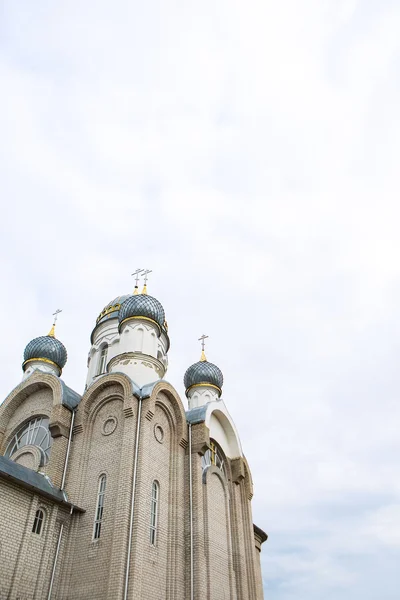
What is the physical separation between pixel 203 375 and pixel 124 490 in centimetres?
918

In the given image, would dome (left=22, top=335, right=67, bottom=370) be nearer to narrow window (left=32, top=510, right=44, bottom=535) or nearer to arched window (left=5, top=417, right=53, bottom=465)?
arched window (left=5, top=417, right=53, bottom=465)

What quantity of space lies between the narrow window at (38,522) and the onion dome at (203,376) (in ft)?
32.4

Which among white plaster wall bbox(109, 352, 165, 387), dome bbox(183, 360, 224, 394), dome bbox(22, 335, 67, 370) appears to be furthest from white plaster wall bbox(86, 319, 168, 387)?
dome bbox(183, 360, 224, 394)

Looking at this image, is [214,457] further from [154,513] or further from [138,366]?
[154,513]

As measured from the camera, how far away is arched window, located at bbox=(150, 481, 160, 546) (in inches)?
466

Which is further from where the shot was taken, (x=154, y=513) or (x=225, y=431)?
(x=225, y=431)

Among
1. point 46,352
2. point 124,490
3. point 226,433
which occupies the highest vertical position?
point 46,352

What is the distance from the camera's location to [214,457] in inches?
629

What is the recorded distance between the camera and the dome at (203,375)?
66.8ft

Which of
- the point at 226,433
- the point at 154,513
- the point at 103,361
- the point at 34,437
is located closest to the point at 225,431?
the point at 226,433

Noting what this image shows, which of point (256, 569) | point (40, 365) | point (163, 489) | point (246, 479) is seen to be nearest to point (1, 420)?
point (40, 365)

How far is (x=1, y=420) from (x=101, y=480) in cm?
431

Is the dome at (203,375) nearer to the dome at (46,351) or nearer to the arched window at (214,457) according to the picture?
the arched window at (214,457)

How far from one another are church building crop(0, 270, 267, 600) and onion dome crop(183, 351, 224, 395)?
343 cm
